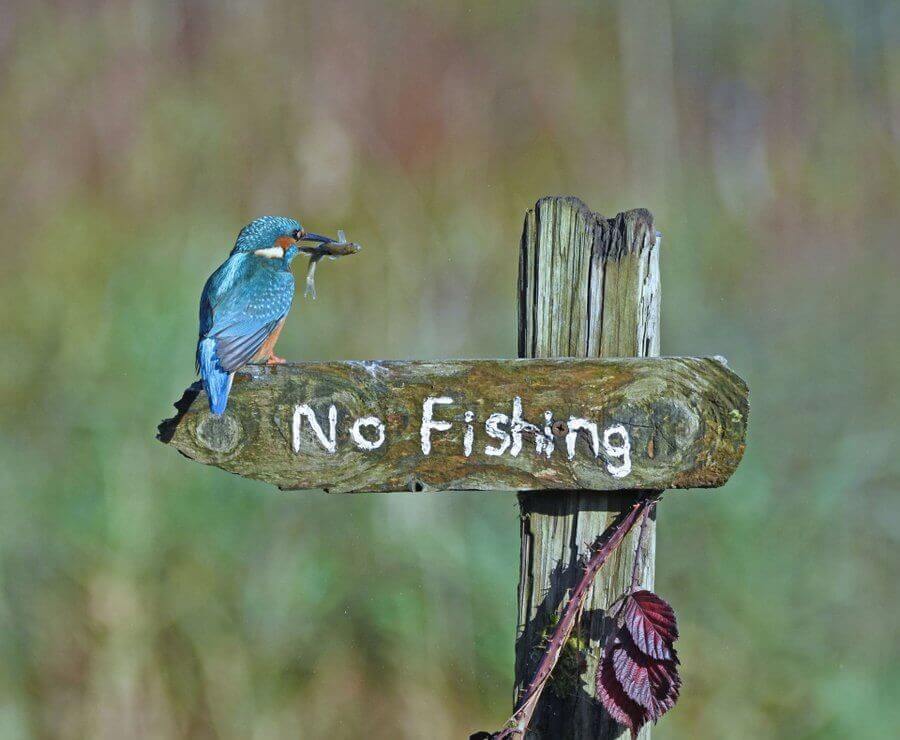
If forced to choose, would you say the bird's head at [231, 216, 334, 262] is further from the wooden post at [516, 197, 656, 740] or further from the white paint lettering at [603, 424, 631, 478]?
the white paint lettering at [603, 424, 631, 478]

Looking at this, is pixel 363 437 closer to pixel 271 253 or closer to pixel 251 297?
pixel 251 297

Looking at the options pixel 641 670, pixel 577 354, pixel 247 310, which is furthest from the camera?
pixel 247 310

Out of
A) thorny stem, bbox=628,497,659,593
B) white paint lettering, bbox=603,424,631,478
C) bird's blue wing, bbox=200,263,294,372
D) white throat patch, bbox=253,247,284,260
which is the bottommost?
thorny stem, bbox=628,497,659,593

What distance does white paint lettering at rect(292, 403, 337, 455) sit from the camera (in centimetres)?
189

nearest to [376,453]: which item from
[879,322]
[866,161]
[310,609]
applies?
[310,609]

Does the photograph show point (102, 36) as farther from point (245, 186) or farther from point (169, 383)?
point (169, 383)

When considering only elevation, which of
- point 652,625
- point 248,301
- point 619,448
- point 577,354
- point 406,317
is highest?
point 406,317

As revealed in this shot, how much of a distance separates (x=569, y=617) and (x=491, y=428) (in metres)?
0.32

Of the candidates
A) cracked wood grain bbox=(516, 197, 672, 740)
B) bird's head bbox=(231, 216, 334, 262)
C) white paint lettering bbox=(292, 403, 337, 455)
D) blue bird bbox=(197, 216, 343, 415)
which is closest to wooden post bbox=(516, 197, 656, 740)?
cracked wood grain bbox=(516, 197, 672, 740)

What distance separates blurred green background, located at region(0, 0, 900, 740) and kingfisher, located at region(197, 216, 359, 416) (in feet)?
2.97

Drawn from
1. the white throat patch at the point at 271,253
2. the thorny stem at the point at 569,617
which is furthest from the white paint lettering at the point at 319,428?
the white throat patch at the point at 271,253

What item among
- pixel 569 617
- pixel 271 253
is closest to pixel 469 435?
pixel 569 617

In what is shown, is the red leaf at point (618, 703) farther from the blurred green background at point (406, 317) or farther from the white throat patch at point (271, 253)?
the blurred green background at point (406, 317)

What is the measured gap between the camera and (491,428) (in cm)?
188
